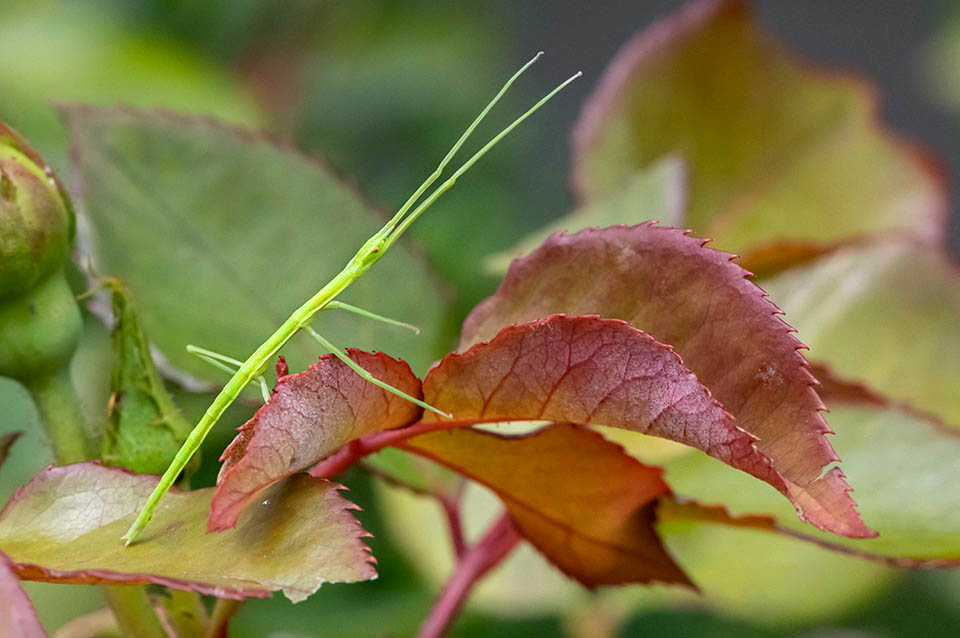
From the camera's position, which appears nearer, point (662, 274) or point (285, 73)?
point (662, 274)

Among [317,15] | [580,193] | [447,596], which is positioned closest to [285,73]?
[317,15]

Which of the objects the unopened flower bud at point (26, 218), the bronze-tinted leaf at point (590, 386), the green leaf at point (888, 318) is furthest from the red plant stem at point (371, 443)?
the green leaf at point (888, 318)

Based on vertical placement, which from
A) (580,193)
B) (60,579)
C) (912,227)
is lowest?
(60,579)

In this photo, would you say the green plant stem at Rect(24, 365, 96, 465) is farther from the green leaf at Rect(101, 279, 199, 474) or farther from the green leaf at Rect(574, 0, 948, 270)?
the green leaf at Rect(574, 0, 948, 270)

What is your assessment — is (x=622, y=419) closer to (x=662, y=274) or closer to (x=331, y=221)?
(x=662, y=274)

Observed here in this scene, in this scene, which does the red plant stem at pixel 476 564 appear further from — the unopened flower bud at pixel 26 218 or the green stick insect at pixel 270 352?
the unopened flower bud at pixel 26 218

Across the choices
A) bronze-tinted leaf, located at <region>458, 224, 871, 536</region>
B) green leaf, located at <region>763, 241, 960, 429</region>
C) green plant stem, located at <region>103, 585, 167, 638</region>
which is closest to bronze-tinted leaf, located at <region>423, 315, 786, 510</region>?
bronze-tinted leaf, located at <region>458, 224, 871, 536</region>
